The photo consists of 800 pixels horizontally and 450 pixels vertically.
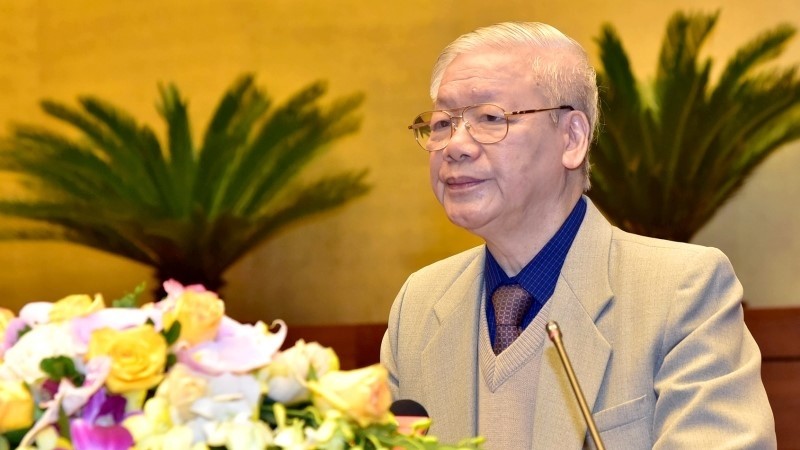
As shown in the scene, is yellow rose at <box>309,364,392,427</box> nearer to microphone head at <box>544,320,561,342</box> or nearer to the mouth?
microphone head at <box>544,320,561,342</box>

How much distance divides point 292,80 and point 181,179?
1.22 m

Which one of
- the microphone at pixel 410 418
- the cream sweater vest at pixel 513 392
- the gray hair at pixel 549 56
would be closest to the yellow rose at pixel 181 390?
the microphone at pixel 410 418

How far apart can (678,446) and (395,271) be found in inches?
249

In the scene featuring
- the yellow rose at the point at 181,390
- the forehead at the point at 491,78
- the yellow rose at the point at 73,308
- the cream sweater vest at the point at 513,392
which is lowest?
the cream sweater vest at the point at 513,392

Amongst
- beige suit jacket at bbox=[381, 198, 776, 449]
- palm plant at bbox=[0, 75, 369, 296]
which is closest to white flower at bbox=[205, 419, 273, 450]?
beige suit jacket at bbox=[381, 198, 776, 449]

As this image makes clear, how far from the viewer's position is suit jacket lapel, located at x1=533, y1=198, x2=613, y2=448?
2.38 m

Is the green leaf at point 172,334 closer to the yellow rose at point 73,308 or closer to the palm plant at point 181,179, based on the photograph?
the yellow rose at point 73,308

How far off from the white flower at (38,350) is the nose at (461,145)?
4.75 feet

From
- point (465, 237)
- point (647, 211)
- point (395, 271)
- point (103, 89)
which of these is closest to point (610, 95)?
point (647, 211)

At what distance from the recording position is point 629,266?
2.51 m

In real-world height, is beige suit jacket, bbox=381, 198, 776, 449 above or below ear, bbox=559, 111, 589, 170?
below

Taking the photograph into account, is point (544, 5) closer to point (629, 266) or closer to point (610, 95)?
point (610, 95)

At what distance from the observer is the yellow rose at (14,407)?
119cm

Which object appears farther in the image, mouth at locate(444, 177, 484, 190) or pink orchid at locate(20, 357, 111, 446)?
mouth at locate(444, 177, 484, 190)
